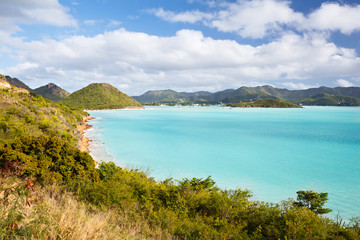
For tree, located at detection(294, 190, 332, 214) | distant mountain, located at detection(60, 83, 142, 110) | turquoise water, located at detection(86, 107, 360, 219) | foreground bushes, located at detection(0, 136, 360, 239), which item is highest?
distant mountain, located at detection(60, 83, 142, 110)

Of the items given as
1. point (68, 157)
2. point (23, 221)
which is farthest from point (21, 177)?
point (23, 221)

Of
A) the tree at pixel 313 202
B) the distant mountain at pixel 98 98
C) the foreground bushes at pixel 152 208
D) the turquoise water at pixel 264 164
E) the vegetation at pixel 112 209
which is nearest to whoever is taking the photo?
the vegetation at pixel 112 209

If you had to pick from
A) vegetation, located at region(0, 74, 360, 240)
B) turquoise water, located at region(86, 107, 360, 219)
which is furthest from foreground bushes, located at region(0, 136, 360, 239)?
turquoise water, located at region(86, 107, 360, 219)

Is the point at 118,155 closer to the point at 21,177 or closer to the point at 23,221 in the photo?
the point at 21,177

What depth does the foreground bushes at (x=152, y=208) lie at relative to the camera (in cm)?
622

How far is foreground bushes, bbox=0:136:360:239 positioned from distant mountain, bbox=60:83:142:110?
143 m

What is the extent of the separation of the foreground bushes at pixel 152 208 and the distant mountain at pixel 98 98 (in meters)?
143

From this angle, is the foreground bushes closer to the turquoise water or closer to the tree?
the tree

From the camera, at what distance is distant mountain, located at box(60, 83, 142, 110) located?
479 feet

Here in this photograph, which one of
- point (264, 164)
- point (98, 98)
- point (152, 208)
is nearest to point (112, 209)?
point (152, 208)

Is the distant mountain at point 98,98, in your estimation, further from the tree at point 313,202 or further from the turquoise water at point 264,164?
the tree at point 313,202

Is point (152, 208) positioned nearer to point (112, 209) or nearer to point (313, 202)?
point (112, 209)

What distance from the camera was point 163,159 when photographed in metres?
29.2

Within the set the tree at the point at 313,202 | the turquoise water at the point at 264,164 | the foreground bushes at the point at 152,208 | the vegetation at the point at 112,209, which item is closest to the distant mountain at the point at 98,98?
the turquoise water at the point at 264,164
